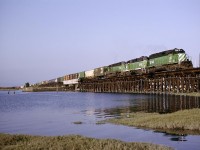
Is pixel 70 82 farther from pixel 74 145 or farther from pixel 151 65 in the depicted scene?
pixel 74 145

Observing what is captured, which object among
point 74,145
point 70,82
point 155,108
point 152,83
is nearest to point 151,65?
point 152,83

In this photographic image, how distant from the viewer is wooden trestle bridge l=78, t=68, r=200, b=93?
4712cm

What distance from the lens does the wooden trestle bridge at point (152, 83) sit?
47.1 metres

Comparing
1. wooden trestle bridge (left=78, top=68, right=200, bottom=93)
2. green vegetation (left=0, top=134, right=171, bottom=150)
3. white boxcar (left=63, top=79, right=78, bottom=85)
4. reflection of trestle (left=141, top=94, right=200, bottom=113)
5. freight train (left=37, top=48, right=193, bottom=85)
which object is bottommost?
green vegetation (left=0, top=134, right=171, bottom=150)

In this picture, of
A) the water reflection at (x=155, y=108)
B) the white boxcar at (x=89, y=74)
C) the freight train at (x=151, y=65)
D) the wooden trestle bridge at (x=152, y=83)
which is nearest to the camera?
the water reflection at (x=155, y=108)

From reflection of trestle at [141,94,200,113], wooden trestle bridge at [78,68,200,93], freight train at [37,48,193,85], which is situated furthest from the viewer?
freight train at [37,48,193,85]

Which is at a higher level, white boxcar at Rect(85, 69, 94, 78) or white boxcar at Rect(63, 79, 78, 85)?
white boxcar at Rect(85, 69, 94, 78)

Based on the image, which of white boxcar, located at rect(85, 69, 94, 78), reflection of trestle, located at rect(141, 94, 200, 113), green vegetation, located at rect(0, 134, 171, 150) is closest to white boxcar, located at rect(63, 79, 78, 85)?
white boxcar, located at rect(85, 69, 94, 78)

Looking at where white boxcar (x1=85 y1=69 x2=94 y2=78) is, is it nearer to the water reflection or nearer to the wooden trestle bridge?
the wooden trestle bridge

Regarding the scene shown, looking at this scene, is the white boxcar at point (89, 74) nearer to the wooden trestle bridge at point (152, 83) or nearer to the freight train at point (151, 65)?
the freight train at point (151, 65)

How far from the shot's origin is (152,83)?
63156 millimetres

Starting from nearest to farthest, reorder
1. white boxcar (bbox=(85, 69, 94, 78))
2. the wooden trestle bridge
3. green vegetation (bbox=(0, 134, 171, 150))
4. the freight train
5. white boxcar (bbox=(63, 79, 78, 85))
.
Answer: green vegetation (bbox=(0, 134, 171, 150))
the wooden trestle bridge
the freight train
white boxcar (bbox=(85, 69, 94, 78))
white boxcar (bbox=(63, 79, 78, 85))

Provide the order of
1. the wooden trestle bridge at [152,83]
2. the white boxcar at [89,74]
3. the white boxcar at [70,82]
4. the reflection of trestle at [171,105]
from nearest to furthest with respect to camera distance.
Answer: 1. the reflection of trestle at [171,105]
2. the wooden trestle bridge at [152,83]
3. the white boxcar at [89,74]
4. the white boxcar at [70,82]

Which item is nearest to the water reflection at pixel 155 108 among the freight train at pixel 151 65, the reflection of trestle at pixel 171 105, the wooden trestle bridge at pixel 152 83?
the reflection of trestle at pixel 171 105
